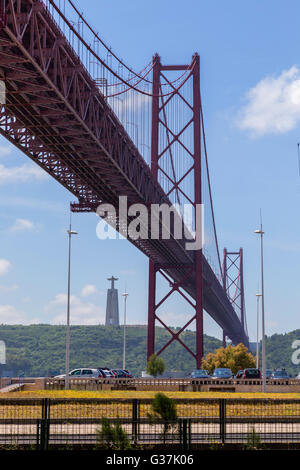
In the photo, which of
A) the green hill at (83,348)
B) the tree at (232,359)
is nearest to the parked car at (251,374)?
the tree at (232,359)

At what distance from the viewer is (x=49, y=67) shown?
34.5 meters

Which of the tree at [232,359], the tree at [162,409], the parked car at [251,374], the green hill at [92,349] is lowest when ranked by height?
the tree at [162,409]

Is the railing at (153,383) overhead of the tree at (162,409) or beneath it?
overhead

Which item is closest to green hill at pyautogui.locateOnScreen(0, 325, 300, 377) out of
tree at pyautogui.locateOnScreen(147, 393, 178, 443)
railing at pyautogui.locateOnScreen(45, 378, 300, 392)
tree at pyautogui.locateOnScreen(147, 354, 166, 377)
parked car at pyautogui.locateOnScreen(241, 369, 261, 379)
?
tree at pyautogui.locateOnScreen(147, 354, 166, 377)

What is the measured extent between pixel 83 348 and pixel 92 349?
217cm

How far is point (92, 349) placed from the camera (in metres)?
170

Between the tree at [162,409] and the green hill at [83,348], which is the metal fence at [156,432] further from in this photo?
the green hill at [83,348]

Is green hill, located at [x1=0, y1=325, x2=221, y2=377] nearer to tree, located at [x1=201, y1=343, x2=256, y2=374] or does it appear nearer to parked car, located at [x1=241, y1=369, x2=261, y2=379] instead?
tree, located at [x1=201, y1=343, x2=256, y2=374]

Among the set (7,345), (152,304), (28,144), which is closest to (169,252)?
(152,304)

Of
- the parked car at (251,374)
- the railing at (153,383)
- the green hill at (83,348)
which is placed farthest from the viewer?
the green hill at (83,348)

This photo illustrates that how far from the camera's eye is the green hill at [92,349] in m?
160

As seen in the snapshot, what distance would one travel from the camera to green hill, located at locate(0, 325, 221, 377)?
523 feet
